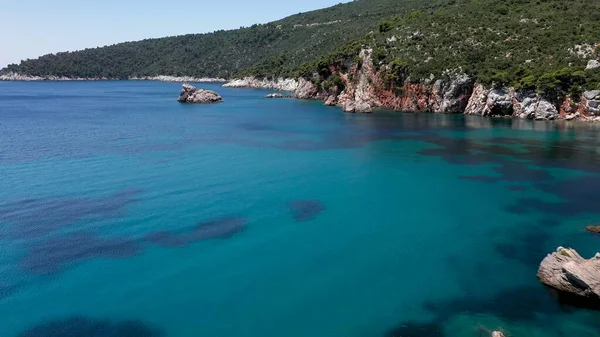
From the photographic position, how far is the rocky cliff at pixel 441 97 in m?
64.8

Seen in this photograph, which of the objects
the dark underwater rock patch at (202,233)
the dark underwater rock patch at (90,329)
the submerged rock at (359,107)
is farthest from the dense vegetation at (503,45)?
the dark underwater rock patch at (90,329)

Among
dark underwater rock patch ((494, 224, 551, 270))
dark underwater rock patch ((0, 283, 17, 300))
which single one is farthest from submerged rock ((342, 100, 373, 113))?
dark underwater rock patch ((0, 283, 17, 300))

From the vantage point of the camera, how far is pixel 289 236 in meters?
25.0

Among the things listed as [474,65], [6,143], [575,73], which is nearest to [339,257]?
[6,143]

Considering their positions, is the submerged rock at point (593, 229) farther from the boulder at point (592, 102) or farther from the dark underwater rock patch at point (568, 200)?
the boulder at point (592, 102)

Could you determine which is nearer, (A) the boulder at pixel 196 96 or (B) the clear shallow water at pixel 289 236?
(B) the clear shallow water at pixel 289 236

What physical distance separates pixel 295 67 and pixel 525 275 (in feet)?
466

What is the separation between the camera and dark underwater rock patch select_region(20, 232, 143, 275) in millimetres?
20906

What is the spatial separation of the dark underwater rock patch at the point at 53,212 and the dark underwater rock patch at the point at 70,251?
1.75 metres

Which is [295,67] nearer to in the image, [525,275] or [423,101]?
[423,101]

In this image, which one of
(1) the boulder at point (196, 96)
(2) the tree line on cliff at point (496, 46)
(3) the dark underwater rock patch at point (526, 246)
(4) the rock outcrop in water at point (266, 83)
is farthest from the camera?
(4) the rock outcrop in water at point (266, 83)

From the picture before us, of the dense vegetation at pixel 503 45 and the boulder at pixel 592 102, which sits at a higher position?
the dense vegetation at pixel 503 45

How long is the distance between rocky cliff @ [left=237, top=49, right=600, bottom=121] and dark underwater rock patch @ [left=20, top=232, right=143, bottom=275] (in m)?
62.4

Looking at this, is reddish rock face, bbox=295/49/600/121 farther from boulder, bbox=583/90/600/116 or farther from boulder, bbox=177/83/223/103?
boulder, bbox=177/83/223/103
